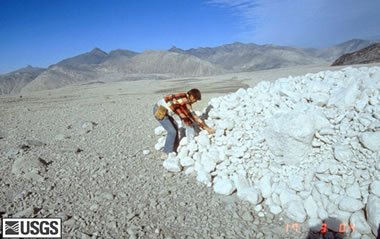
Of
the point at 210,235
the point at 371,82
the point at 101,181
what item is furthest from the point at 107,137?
the point at 371,82

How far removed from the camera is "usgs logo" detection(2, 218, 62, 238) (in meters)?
3.35

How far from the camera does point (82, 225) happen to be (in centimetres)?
350

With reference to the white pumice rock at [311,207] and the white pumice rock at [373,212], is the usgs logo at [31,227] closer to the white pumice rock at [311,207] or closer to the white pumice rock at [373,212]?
the white pumice rock at [311,207]

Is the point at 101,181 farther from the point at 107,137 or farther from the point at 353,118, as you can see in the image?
the point at 353,118

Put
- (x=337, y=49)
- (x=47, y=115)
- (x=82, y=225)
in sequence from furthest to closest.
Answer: (x=337, y=49) < (x=47, y=115) < (x=82, y=225)

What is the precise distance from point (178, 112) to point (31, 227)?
2.55 meters

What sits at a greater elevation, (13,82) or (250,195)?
(13,82)

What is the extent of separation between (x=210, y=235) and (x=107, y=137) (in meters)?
4.08

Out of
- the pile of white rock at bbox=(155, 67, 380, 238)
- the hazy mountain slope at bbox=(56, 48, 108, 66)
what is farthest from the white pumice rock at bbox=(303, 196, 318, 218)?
the hazy mountain slope at bbox=(56, 48, 108, 66)

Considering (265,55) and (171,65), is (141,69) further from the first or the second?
(265,55)

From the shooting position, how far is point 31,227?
3.47 meters

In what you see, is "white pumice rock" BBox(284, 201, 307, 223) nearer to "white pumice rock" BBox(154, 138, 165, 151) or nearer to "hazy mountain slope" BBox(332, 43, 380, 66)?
"white pumice rock" BBox(154, 138, 165, 151)

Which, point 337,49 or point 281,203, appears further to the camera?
point 337,49
